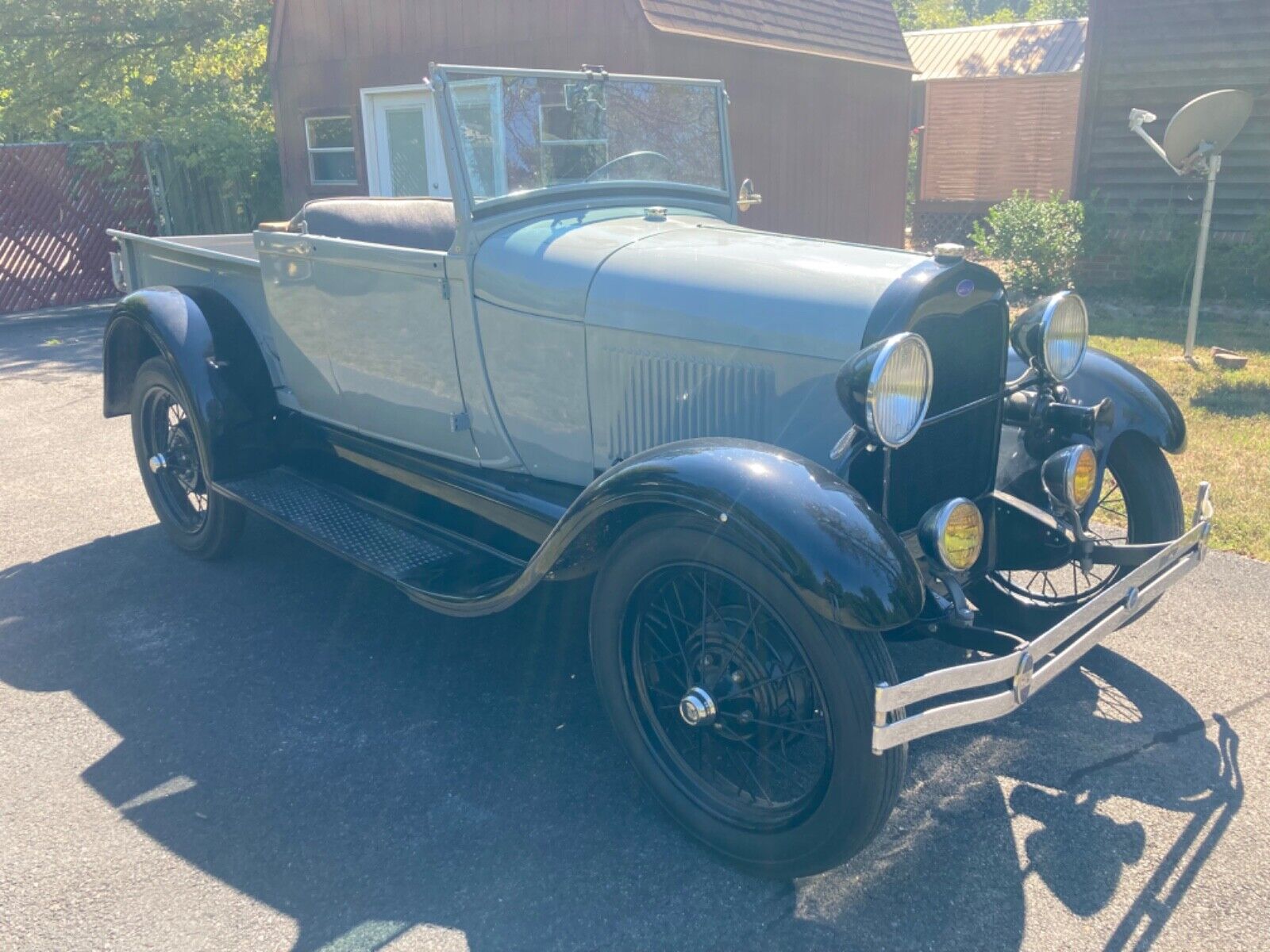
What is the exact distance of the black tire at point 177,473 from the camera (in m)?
4.39

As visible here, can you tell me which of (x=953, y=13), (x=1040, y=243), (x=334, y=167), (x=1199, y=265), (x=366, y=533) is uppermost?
(x=953, y=13)

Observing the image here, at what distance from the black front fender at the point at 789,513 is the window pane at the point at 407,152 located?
912 cm

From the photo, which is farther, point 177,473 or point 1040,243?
point 1040,243

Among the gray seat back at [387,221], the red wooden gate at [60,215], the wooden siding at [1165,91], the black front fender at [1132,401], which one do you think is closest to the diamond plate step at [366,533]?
the gray seat back at [387,221]

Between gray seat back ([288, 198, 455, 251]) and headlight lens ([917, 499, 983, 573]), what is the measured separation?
2.22 metres

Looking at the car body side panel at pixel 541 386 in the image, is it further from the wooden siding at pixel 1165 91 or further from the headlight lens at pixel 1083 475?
the wooden siding at pixel 1165 91

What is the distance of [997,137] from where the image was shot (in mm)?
17766

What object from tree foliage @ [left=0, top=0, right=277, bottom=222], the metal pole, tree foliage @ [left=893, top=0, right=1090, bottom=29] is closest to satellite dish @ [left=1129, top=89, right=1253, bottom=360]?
the metal pole

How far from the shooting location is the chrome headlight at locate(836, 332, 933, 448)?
2.47 m

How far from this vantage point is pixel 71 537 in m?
4.83

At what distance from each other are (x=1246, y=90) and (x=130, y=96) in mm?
12681

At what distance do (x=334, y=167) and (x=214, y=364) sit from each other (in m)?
8.47

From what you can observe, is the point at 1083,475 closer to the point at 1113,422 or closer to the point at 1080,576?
the point at 1113,422

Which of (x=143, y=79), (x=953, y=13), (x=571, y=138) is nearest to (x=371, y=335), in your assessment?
(x=571, y=138)
